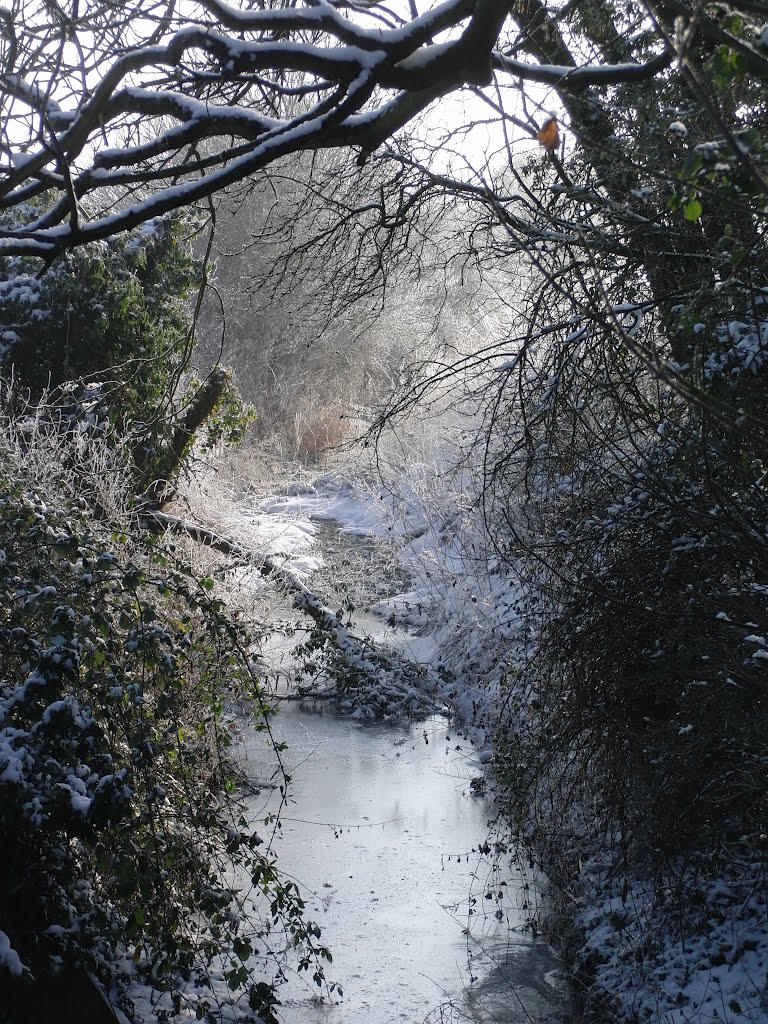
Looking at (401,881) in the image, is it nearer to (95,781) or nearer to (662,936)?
(662,936)

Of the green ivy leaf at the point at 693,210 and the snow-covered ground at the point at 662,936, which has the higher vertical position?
the green ivy leaf at the point at 693,210

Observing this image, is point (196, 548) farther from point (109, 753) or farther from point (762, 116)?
point (762, 116)

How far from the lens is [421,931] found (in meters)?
6.01

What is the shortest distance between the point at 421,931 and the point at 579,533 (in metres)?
2.78

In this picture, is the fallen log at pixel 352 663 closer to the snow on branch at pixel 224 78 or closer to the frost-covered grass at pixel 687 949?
the frost-covered grass at pixel 687 949

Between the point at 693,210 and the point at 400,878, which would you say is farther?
the point at 400,878

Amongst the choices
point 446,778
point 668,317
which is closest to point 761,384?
point 668,317

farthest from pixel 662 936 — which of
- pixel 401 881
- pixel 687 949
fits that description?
pixel 401 881

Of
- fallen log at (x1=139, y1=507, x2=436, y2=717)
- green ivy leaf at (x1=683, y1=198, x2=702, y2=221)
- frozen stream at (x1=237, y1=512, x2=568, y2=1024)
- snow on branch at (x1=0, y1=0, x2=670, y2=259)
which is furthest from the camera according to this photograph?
fallen log at (x1=139, y1=507, x2=436, y2=717)

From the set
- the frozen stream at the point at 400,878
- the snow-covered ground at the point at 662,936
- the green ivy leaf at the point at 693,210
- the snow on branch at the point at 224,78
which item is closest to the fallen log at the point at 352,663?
the frozen stream at the point at 400,878

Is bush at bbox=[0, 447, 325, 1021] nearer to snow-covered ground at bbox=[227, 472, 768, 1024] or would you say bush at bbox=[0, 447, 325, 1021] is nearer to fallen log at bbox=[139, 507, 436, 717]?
snow-covered ground at bbox=[227, 472, 768, 1024]

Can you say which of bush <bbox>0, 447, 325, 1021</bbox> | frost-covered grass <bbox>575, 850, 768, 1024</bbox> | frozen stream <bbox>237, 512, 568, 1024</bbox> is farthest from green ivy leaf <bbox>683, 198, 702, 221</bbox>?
frozen stream <bbox>237, 512, 568, 1024</bbox>

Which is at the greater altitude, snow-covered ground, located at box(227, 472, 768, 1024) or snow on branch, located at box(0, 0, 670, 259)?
snow on branch, located at box(0, 0, 670, 259)

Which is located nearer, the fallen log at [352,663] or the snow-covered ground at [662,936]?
Answer: the snow-covered ground at [662,936]
